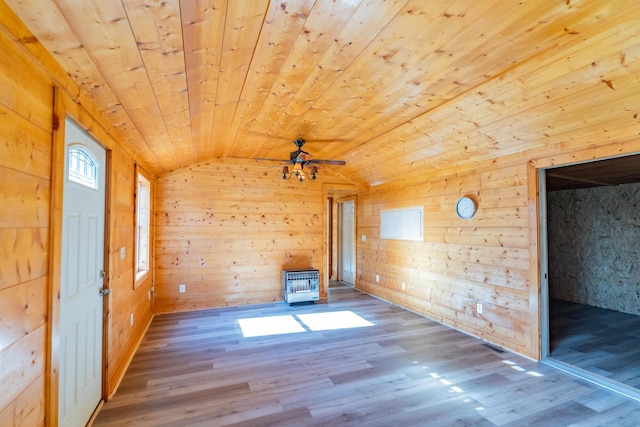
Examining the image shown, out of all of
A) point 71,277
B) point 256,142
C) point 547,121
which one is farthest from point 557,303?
point 71,277

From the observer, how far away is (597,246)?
5578 millimetres

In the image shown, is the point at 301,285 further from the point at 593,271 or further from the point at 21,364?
the point at 593,271

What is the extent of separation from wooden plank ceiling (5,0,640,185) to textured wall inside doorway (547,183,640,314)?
3576 mm

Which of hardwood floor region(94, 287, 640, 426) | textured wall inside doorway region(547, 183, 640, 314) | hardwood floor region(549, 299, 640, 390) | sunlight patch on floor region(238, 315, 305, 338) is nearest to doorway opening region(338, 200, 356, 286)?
sunlight patch on floor region(238, 315, 305, 338)

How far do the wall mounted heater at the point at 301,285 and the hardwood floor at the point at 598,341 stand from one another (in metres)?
3.47

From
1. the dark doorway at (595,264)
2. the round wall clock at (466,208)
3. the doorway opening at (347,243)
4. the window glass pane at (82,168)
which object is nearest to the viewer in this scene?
the window glass pane at (82,168)

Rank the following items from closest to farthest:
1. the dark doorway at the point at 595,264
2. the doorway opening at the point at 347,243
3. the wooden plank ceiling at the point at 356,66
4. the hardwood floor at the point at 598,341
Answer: the wooden plank ceiling at the point at 356,66
the hardwood floor at the point at 598,341
the dark doorway at the point at 595,264
the doorway opening at the point at 347,243

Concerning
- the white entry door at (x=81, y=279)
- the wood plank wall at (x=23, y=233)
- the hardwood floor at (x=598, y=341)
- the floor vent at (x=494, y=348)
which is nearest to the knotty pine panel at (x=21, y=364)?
the wood plank wall at (x=23, y=233)

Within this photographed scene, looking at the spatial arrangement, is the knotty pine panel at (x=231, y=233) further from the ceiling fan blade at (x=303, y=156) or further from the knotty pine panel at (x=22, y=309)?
the knotty pine panel at (x=22, y=309)

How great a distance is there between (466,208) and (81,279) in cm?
415

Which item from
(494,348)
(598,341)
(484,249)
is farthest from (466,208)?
(598,341)

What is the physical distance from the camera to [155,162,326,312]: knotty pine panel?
518cm

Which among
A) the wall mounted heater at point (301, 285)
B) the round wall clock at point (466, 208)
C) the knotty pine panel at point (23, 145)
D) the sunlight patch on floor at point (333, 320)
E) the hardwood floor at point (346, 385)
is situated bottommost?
the sunlight patch on floor at point (333, 320)

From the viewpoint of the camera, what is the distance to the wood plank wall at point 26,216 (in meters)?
1.25
